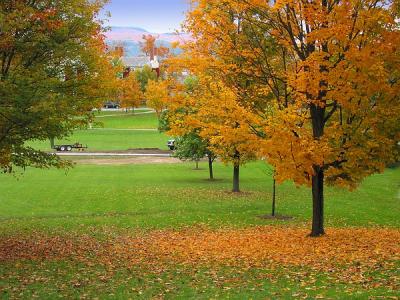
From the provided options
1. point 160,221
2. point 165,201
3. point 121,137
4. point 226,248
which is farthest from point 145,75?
point 226,248

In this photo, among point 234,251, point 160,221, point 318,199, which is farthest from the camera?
point 160,221

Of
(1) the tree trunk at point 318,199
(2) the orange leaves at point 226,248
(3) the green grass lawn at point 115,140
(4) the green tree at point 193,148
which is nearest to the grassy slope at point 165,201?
(4) the green tree at point 193,148

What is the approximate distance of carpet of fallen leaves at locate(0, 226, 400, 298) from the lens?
10.8 metres

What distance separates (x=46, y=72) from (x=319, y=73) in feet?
24.7

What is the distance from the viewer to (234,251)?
13.8 m

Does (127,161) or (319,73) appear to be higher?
(319,73)

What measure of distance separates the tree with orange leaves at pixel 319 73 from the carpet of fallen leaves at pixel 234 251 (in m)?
1.79

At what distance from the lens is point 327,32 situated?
41.5 ft

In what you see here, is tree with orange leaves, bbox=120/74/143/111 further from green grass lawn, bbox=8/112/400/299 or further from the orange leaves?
the orange leaves

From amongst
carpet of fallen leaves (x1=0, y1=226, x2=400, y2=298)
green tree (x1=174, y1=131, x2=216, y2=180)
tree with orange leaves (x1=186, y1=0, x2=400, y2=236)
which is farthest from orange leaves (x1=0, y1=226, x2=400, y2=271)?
green tree (x1=174, y1=131, x2=216, y2=180)

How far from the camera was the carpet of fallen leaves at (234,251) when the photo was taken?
1082 centimetres

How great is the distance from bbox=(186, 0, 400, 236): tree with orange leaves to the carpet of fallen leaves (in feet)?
5.86

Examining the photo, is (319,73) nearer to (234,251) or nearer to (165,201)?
(234,251)

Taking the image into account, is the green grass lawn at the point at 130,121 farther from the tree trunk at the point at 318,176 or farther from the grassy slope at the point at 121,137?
the tree trunk at the point at 318,176
